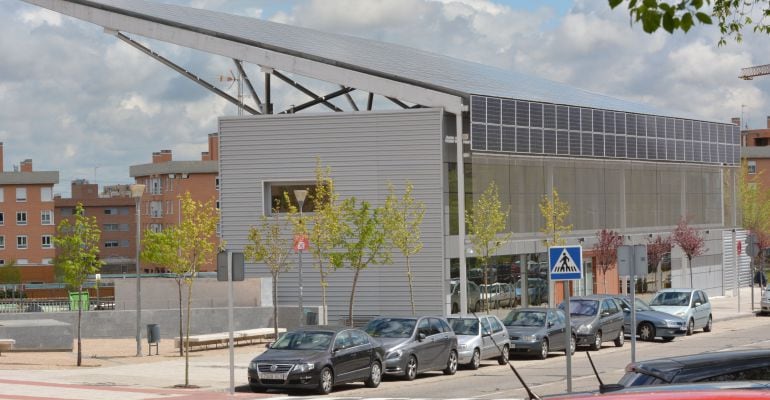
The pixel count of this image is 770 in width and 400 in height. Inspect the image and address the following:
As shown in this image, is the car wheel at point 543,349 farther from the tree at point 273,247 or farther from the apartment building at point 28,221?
the apartment building at point 28,221

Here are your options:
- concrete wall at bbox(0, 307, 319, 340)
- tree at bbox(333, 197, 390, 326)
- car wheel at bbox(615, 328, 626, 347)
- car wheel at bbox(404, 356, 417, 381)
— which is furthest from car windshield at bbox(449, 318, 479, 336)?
concrete wall at bbox(0, 307, 319, 340)

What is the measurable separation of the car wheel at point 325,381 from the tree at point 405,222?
15.9 m

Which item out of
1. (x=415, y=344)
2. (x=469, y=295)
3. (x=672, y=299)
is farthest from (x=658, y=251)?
(x=415, y=344)

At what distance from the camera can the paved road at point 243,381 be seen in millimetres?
25172

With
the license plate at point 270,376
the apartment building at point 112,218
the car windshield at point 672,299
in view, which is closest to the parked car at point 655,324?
the car windshield at point 672,299

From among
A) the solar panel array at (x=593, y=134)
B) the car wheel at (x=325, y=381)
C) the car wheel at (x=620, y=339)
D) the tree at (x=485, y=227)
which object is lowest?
the car wheel at (x=620, y=339)

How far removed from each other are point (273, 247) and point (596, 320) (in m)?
10.8

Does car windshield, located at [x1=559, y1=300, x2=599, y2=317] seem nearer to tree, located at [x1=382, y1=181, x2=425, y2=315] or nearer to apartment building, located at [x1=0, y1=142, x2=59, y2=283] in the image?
tree, located at [x1=382, y1=181, x2=425, y2=315]

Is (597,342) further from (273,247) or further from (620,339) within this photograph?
(273,247)

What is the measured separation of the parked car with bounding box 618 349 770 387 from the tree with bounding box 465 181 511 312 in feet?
112

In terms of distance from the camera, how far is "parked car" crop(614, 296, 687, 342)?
135 feet

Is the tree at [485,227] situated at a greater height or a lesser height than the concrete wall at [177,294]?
greater

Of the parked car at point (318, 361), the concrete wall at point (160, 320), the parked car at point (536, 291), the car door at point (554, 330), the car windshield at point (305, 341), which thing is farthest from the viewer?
the parked car at point (536, 291)

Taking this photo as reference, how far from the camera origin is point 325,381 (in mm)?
25516
